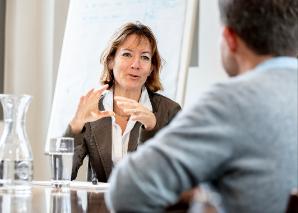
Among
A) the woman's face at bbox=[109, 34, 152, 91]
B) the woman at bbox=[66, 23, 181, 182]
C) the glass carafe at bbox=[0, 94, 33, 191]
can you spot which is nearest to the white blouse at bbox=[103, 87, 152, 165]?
the woman at bbox=[66, 23, 181, 182]

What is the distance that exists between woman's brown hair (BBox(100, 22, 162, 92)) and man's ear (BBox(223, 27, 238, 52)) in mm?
2000

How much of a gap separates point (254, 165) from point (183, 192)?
5.1 inches

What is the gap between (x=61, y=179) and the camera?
2.29 m

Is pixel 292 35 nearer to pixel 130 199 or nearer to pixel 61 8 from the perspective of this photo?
pixel 130 199

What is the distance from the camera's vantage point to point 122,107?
2.77m

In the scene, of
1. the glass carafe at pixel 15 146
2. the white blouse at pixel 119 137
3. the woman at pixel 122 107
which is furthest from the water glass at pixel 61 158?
the white blouse at pixel 119 137

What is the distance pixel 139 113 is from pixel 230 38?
1.65m

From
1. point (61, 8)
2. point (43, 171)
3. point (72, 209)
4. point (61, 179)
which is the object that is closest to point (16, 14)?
point (61, 8)

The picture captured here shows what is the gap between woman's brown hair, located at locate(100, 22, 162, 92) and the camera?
10.1ft

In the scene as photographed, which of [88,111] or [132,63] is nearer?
[88,111]

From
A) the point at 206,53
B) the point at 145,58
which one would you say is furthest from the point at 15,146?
the point at 206,53

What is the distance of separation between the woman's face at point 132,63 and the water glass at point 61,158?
87 centimetres

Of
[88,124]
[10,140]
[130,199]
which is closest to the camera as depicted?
[130,199]

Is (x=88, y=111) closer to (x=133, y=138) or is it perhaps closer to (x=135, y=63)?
(x=133, y=138)
